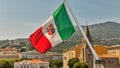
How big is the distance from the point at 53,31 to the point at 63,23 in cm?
47

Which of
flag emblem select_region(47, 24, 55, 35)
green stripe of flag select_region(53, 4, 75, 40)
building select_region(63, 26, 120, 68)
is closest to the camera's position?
green stripe of flag select_region(53, 4, 75, 40)

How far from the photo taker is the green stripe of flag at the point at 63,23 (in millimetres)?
12812

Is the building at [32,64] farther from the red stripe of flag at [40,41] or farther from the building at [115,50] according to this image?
the red stripe of flag at [40,41]

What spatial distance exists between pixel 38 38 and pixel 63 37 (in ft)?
2.74

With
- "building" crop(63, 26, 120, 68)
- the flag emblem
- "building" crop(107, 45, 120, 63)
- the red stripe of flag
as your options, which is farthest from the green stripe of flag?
"building" crop(107, 45, 120, 63)

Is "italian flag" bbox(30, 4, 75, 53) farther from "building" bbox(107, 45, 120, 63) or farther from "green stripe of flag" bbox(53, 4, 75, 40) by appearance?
"building" bbox(107, 45, 120, 63)

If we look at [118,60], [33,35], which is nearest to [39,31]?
[33,35]

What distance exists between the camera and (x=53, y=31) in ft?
43.2

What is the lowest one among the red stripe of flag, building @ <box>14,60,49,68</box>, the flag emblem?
the red stripe of flag

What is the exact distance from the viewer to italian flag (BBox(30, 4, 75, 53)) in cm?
1284

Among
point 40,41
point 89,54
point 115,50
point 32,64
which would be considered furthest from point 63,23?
point 32,64

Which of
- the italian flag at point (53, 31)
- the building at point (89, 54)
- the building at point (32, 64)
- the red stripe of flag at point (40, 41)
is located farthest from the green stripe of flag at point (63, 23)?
the building at point (32, 64)

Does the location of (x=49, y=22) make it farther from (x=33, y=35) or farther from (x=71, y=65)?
(x=71, y=65)

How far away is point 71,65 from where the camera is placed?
10144 cm
